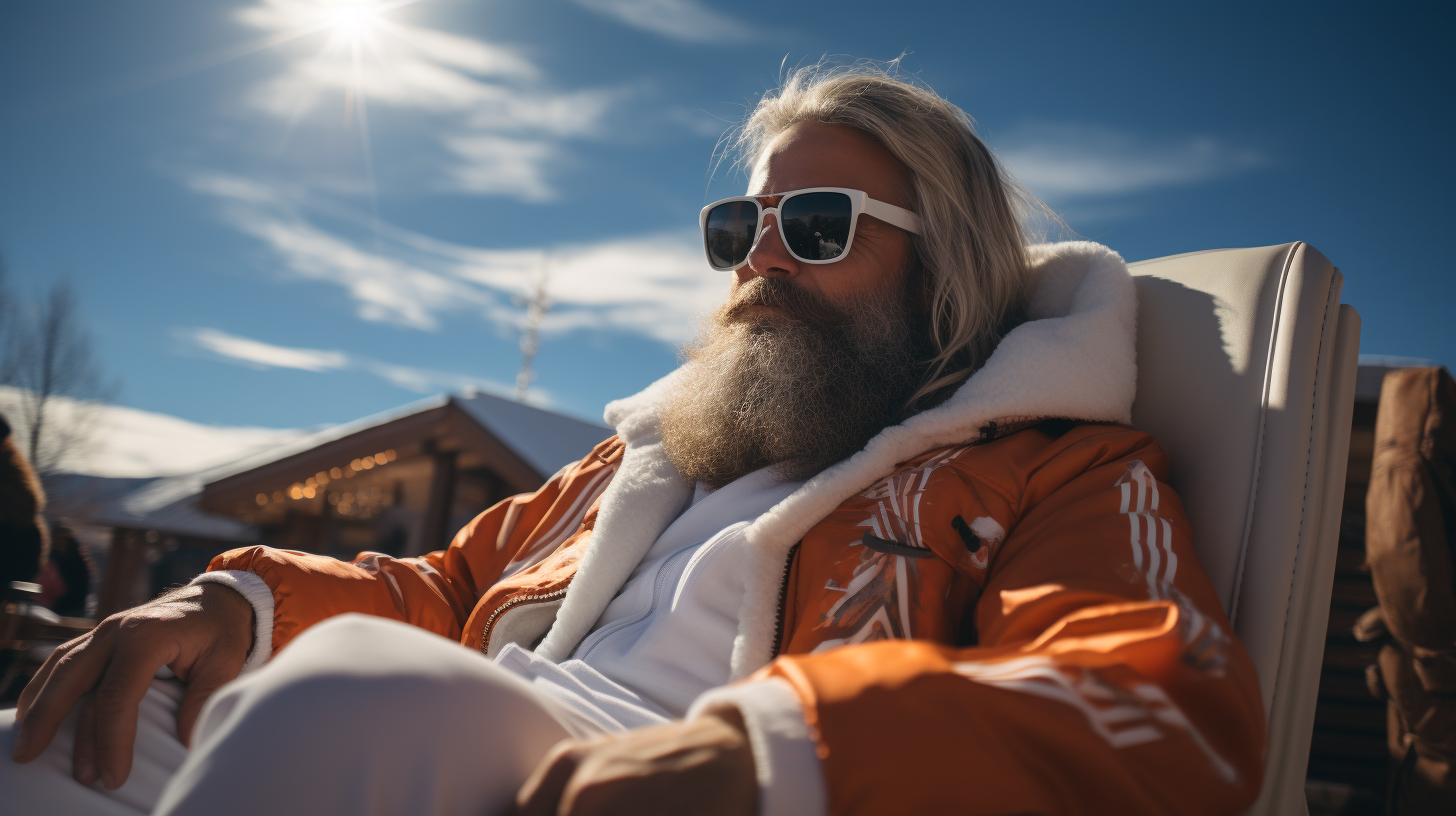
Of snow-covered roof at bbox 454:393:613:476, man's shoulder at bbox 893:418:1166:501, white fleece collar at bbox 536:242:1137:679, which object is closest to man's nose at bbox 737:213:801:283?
white fleece collar at bbox 536:242:1137:679

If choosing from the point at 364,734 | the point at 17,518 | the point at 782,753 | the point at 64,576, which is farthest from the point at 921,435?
the point at 64,576

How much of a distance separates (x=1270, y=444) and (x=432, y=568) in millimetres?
1775

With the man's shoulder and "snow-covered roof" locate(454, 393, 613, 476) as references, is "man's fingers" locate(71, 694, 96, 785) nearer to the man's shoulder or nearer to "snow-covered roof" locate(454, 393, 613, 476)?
the man's shoulder

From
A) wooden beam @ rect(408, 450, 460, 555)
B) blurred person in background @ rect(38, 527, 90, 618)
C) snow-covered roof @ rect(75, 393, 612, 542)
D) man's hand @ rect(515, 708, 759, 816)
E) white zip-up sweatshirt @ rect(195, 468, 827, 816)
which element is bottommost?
blurred person in background @ rect(38, 527, 90, 618)

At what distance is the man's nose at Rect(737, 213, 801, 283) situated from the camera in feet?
6.35

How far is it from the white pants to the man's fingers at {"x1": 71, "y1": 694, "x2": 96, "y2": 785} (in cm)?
67

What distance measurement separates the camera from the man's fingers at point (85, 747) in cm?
117

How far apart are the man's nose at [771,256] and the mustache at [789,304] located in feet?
0.08

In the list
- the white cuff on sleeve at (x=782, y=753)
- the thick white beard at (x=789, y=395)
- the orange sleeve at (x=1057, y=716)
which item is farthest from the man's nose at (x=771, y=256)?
the white cuff on sleeve at (x=782, y=753)

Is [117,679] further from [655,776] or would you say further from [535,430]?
[535,430]

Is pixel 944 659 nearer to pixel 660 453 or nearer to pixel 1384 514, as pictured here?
pixel 660 453

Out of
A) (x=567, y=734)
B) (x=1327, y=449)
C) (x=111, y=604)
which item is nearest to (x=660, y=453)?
(x=567, y=734)

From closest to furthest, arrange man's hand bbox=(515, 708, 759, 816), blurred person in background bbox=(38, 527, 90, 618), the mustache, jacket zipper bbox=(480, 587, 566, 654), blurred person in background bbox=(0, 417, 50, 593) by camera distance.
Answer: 1. man's hand bbox=(515, 708, 759, 816)
2. jacket zipper bbox=(480, 587, 566, 654)
3. the mustache
4. blurred person in background bbox=(0, 417, 50, 593)
5. blurred person in background bbox=(38, 527, 90, 618)

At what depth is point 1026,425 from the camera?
144 cm
